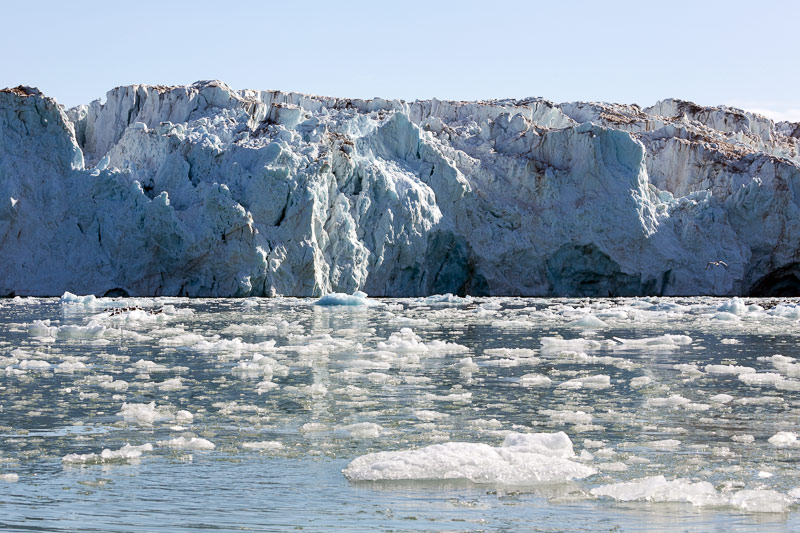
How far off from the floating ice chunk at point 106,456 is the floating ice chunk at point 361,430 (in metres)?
1.55

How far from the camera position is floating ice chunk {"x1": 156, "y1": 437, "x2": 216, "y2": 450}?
6867mm

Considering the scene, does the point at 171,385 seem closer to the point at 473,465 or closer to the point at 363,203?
the point at 473,465

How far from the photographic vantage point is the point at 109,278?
30.5 metres

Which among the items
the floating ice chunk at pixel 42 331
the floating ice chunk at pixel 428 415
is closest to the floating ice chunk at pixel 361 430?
the floating ice chunk at pixel 428 415

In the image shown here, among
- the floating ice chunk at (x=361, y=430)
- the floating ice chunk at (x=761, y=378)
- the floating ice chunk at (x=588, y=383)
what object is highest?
the floating ice chunk at (x=761, y=378)

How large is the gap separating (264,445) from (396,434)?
40.7 inches

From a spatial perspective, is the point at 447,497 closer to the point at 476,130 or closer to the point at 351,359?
the point at 351,359

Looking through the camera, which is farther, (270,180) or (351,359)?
(270,180)

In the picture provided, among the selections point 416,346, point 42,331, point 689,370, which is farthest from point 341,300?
point 689,370

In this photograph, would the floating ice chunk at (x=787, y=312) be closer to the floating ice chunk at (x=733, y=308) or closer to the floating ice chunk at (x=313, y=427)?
the floating ice chunk at (x=733, y=308)

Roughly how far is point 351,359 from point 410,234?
20.7m

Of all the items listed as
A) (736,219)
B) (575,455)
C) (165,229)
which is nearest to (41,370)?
(575,455)

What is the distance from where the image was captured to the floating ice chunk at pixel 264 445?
683 centimetres

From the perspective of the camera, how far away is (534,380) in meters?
10.5
